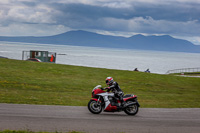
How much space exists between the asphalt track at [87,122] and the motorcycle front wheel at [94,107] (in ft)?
0.77

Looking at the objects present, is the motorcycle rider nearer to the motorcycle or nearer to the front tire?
the motorcycle

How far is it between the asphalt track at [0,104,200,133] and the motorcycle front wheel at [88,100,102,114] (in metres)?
0.23

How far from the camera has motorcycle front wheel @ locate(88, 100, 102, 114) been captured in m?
12.5

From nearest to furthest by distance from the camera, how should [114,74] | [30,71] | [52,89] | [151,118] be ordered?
1. [151,118]
2. [52,89]
3. [30,71]
4. [114,74]

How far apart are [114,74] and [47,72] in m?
8.45

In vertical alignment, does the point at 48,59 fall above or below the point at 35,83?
above

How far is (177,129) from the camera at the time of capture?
10273 millimetres

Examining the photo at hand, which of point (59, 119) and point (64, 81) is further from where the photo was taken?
point (64, 81)

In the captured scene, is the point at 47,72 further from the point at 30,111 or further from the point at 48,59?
the point at 48,59

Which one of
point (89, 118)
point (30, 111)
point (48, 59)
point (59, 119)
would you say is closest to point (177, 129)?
point (89, 118)

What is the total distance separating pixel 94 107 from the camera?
12492 millimetres

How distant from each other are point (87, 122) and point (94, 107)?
2050mm

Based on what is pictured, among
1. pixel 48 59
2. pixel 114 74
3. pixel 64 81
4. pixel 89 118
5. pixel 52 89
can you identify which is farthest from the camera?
pixel 48 59

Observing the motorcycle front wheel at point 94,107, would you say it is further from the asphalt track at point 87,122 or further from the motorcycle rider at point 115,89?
the motorcycle rider at point 115,89
